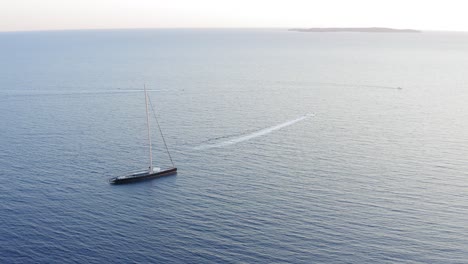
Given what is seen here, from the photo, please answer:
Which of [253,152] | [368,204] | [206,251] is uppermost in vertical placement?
[253,152]

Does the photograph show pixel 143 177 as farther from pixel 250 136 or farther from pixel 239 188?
pixel 250 136

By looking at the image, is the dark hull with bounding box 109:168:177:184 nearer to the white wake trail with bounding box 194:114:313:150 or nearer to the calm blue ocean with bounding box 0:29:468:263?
the calm blue ocean with bounding box 0:29:468:263

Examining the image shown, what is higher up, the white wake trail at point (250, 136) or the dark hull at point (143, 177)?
the white wake trail at point (250, 136)

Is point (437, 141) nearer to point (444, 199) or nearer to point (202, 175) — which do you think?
point (444, 199)

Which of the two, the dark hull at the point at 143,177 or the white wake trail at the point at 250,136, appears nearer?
the dark hull at the point at 143,177

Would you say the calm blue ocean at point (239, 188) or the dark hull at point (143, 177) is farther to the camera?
the dark hull at point (143, 177)

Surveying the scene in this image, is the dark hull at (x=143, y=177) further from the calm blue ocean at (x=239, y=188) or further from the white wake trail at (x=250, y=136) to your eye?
the white wake trail at (x=250, y=136)

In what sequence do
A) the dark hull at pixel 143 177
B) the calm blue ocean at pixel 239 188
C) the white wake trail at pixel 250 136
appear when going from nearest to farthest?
the calm blue ocean at pixel 239 188 < the dark hull at pixel 143 177 < the white wake trail at pixel 250 136

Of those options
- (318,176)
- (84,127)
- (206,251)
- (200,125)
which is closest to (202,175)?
(318,176)

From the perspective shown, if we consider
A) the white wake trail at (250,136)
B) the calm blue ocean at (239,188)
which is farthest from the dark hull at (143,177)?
the white wake trail at (250,136)

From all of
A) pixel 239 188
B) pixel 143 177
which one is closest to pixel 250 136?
pixel 239 188

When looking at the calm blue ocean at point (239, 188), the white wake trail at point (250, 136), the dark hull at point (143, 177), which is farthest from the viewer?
the white wake trail at point (250, 136)
